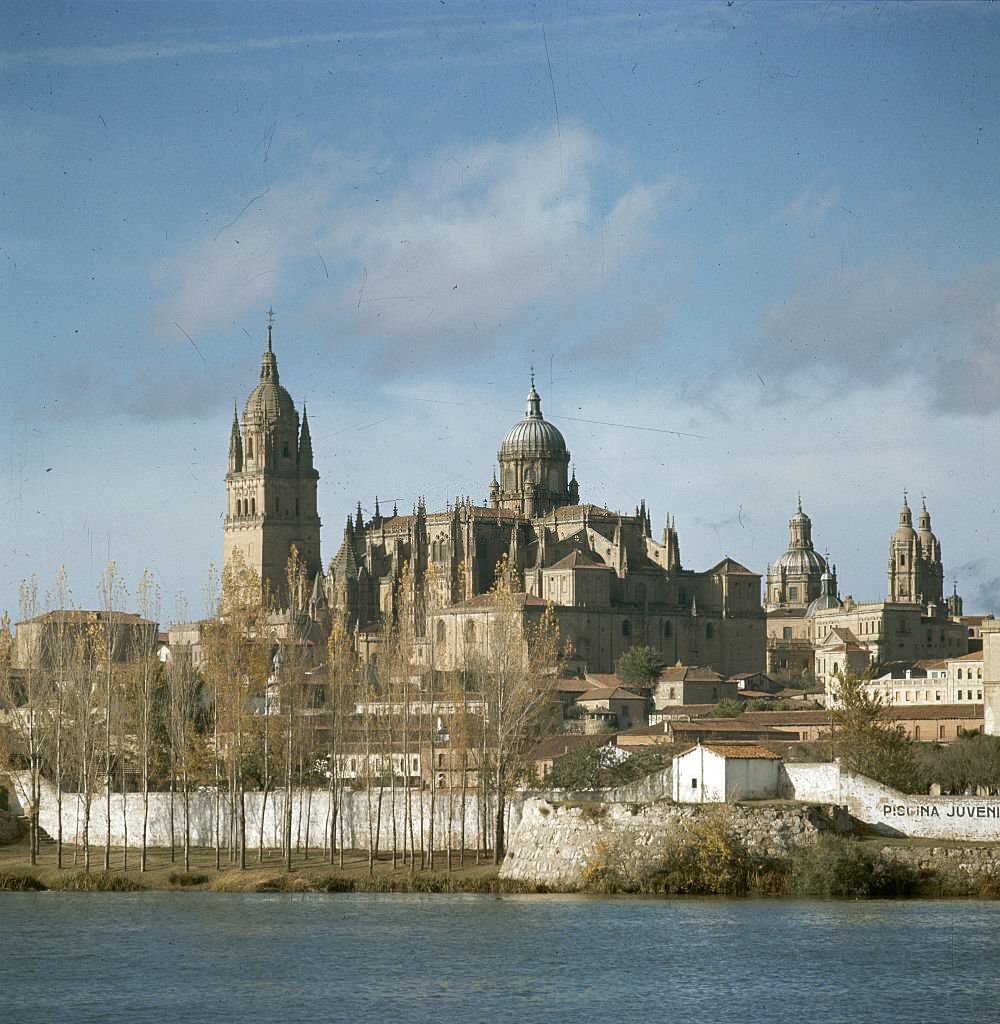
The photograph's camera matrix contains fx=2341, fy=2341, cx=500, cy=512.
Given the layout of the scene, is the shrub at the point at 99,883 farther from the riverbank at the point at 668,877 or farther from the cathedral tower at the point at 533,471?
the cathedral tower at the point at 533,471

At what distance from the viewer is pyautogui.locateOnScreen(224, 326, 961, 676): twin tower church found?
4675 inches

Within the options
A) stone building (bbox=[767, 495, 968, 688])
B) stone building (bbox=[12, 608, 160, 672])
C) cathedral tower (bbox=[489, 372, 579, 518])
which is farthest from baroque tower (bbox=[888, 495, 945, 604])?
stone building (bbox=[12, 608, 160, 672])

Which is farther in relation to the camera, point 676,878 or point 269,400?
point 269,400

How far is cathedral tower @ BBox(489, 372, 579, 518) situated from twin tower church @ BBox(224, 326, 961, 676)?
0.26 feet

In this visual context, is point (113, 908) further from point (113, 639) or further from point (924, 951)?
point (924, 951)

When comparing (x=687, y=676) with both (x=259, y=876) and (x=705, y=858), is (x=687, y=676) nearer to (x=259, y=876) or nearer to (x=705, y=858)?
(x=259, y=876)

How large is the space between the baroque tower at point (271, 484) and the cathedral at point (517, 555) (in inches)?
2.3

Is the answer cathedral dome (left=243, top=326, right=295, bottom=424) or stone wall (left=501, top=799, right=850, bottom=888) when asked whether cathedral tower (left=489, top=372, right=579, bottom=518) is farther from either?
stone wall (left=501, top=799, right=850, bottom=888)

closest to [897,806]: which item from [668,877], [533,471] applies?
[668,877]

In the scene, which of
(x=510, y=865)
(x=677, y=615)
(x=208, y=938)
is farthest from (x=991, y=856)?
(x=677, y=615)

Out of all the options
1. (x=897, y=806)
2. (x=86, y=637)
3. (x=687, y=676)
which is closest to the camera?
(x=897, y=806)

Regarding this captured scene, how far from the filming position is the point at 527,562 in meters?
123

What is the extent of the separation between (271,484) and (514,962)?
98.5m

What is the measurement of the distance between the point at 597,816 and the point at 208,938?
333 inches
